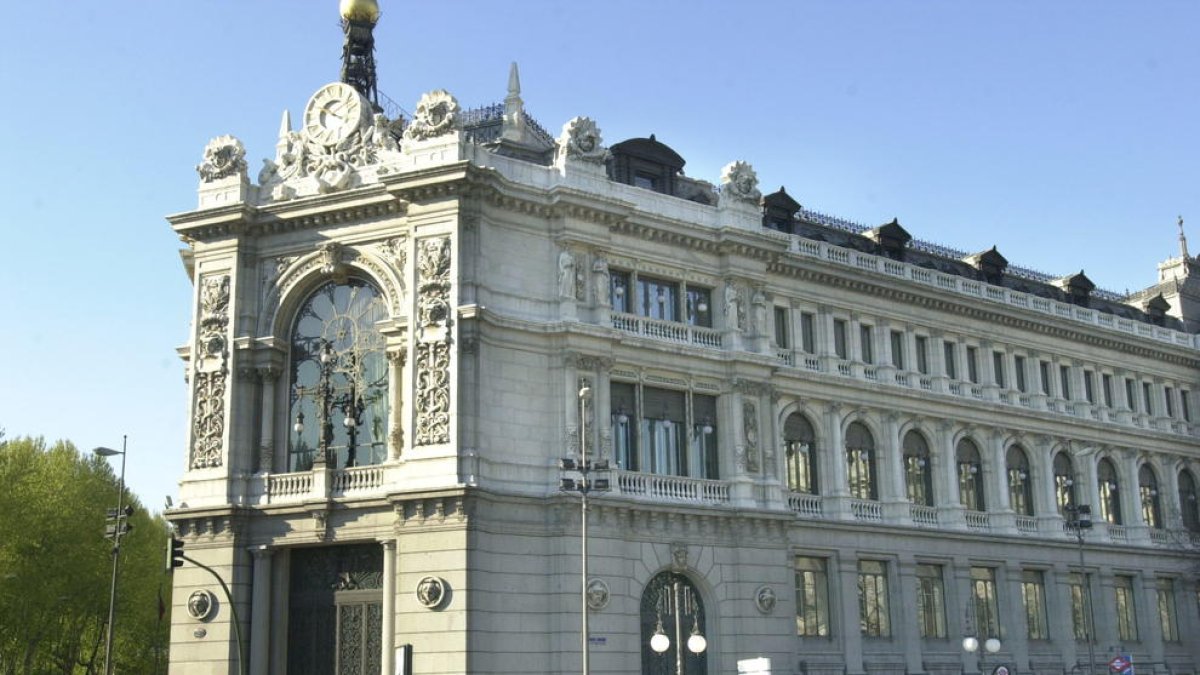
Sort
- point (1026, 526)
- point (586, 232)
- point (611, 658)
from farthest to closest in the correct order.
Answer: point (1026, 526) → point (586, 232) → point (611, 658)

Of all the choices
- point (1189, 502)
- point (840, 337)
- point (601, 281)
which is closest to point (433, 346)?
point (601, 281)

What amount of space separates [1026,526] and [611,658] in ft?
81.2

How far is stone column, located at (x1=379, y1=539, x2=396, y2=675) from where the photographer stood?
4494 cm

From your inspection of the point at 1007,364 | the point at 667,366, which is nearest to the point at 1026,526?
the point at 1007,364

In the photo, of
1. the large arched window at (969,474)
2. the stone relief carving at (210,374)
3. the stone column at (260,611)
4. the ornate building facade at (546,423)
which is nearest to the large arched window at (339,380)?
the ornate building facade at (546,423)

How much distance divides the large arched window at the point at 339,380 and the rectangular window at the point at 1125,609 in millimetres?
36034

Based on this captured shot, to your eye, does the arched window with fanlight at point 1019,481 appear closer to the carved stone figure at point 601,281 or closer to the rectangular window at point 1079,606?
the rectangular window at point 1079,606

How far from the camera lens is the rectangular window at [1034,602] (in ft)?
200

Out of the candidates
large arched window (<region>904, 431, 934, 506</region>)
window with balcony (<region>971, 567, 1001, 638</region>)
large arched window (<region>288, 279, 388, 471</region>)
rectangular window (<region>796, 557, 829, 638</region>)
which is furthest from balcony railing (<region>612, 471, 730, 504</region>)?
window with balcony (<region>971, 567, 1001, 638</region>)

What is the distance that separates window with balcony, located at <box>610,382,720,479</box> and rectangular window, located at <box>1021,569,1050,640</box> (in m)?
18.1

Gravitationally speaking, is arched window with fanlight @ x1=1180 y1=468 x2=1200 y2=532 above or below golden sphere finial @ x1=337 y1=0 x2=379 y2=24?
below

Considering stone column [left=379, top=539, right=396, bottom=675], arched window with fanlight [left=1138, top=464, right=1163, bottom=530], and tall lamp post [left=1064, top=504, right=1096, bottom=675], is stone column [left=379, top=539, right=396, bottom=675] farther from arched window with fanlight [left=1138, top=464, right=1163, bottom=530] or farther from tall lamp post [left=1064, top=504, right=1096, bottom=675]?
arched window with fanlight [left=1138, top=464, right=1163, bottom=530]

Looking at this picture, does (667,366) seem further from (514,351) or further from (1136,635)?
(1136,635)

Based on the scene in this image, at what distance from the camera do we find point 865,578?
2207 inches
